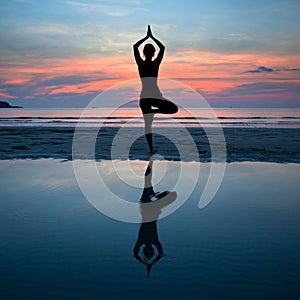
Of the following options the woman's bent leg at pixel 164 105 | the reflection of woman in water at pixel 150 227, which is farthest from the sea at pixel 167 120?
the reflection of woman in water at pixel 150 227

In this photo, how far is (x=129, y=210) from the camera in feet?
16.5

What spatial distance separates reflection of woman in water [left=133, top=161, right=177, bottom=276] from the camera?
331 cm

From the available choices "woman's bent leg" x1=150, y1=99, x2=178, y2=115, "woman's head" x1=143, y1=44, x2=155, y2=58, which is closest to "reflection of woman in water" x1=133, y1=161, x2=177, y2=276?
"woman's bent leg" x1=150, y1=99, x2=178, y2=115

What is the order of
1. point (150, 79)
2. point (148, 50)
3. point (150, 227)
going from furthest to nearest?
point (150, 79)
point (148, 50)
point (150, 227)

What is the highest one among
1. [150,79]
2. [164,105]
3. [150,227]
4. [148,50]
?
[148,50]

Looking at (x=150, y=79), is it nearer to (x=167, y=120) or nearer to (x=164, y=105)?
(x=164, y=105)

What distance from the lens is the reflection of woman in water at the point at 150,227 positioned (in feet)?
10.9

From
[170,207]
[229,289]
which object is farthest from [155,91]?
[229,289]

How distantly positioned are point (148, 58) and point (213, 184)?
3644 millimetres

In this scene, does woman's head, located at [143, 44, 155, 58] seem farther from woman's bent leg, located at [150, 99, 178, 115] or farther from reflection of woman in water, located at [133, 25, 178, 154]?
woman's bent leg, located at [150, 99, 178, 115]

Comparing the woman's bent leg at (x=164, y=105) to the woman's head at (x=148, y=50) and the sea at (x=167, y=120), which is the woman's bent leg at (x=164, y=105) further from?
the sea at (x=167, y=120)

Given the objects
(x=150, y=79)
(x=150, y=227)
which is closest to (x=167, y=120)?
(x=150, y=79)

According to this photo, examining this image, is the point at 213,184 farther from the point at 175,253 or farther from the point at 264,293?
the point at 264,293

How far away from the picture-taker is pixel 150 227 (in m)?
4.20
